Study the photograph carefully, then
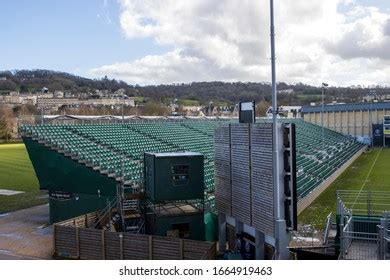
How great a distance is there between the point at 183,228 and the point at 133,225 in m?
1.80

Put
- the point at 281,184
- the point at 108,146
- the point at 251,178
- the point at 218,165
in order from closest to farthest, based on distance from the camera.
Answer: the point at 281,184, the point at 251,178, the point at 218,165, the point at 108,146

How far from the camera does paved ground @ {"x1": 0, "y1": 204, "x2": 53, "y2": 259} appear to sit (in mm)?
13133

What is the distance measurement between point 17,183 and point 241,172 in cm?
2031

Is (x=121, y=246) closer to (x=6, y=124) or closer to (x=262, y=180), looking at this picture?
(x=262, y=180)

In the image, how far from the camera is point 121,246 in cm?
1130

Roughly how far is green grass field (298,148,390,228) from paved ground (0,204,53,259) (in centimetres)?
806

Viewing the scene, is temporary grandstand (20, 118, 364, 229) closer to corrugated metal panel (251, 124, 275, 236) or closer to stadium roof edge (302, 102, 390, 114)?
corrugated metal panel (251, 124, 275, 236)

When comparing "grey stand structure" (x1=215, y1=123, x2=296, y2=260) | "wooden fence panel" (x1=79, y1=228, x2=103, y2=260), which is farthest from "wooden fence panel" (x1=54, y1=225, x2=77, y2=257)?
"grey stand structure" (x1=215, y1=123, x2=296, y2=260)

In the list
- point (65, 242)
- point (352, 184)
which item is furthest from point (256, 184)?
point (352, 184)

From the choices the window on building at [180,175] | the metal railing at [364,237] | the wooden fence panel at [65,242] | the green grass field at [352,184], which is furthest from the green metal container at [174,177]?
the green grass field at [352,184]

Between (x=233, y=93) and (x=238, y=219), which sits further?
(x=233, y=93)
